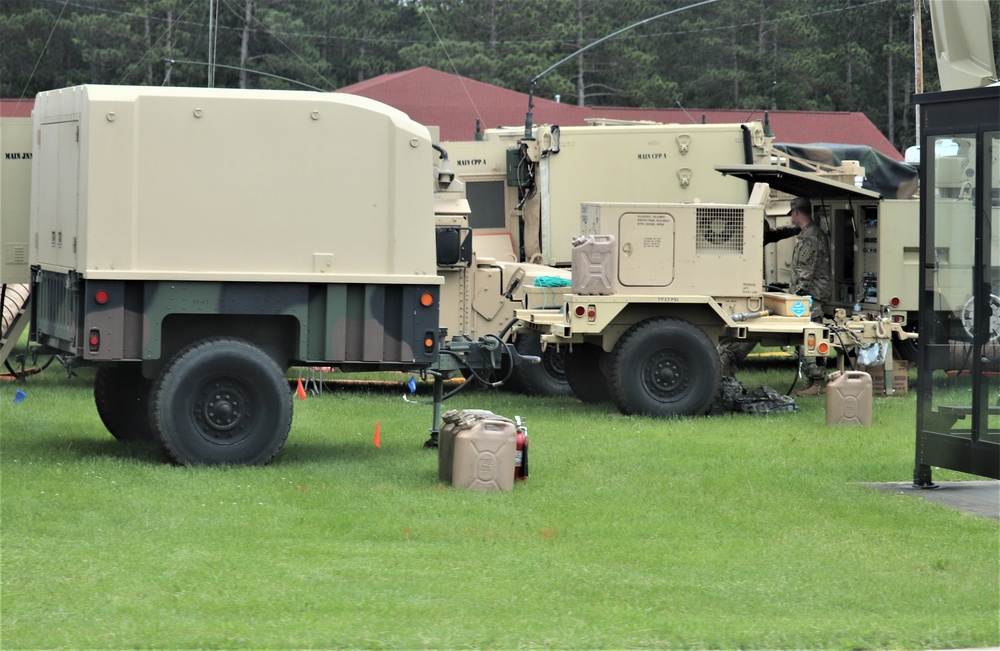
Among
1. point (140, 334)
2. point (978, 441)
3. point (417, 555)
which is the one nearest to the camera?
point (417, 555)

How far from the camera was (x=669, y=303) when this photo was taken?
14781 mm

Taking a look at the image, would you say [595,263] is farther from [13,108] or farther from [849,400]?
[13,108]

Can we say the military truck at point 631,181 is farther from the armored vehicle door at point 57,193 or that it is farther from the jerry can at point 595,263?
the armored vehicle door at point 57,193

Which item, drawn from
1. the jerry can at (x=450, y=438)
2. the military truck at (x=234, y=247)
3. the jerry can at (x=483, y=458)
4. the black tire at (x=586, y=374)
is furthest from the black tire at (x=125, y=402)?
the black tire at (x=586, y=374)

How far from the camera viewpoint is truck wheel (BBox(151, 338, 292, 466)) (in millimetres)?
10570

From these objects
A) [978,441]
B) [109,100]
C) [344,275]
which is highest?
[109,100]

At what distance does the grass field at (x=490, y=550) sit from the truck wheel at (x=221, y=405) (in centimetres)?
23

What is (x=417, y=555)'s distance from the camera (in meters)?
8.07

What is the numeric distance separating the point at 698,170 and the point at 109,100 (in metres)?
9.33

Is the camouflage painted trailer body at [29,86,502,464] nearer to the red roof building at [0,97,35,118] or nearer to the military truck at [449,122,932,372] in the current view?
the military truck at [449,122,932,372]

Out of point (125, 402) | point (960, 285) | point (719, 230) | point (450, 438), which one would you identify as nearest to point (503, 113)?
point (719, 230)

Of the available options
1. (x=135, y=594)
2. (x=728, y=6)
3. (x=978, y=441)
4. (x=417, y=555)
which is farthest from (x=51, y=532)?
(x=728, y=6)

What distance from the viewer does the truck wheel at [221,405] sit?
10570 mm

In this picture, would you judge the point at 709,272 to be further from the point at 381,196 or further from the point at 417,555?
the point at 417,555
